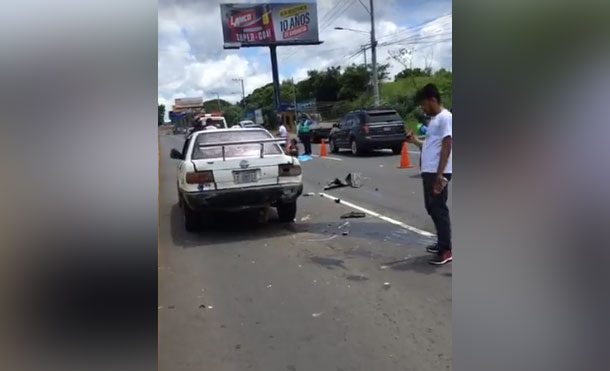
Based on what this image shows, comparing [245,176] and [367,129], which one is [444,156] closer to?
[367,129]

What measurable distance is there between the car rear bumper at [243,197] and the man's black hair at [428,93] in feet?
1.75

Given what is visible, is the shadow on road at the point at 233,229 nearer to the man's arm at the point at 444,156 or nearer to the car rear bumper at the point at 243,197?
the car rear bumper at the point at 243,197

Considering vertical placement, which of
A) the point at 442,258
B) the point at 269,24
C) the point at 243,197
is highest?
the point at 269,24

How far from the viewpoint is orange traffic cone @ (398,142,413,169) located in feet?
6.68

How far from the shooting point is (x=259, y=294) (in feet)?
5.87

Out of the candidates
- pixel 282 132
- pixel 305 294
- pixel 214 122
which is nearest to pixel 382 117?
pixel 282 132

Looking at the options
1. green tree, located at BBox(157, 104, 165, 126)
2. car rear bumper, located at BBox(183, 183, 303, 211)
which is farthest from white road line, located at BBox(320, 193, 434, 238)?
green tree, located at BBox(157, 104, 165, 126)

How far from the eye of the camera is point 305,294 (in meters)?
1.88

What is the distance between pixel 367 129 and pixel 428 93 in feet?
1.38

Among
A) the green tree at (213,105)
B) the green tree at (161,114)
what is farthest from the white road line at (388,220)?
the green tree at (161,114)

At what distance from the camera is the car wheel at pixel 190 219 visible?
1954 mm

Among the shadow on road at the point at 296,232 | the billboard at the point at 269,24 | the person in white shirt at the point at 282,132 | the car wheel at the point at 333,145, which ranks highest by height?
the billboard at the point at 269,24
